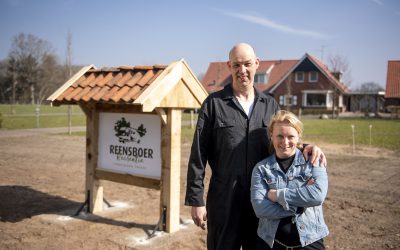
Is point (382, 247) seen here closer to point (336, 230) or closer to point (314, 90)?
point (336, 230)

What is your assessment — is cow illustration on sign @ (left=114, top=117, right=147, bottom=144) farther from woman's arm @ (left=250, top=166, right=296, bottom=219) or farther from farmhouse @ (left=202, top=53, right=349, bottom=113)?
farmhouse @ (left=202, top=53, right=349, bottom=113)

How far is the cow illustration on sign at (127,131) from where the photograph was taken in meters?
5.45

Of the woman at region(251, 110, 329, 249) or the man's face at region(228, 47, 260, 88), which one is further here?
the man's face at region(228, 47, 260, 88)

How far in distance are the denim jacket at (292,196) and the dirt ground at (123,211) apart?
229 centimetres

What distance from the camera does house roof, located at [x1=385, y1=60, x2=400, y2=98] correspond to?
41.3 meters

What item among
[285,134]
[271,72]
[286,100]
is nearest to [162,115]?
[285,134]

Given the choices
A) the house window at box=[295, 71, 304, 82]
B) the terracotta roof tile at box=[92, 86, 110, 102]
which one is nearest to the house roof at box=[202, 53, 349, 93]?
the house window at box=[295, 71, 304, 82]

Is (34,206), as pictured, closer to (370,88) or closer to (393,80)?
(393,80)

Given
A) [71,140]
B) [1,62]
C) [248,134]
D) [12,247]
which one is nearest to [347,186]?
[248,134]

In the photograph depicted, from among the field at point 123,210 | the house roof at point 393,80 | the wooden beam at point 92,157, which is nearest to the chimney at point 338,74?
the house roof at point 393,80

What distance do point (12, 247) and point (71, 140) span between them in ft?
40.4

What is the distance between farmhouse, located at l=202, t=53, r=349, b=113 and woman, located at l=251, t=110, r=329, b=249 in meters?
39.9

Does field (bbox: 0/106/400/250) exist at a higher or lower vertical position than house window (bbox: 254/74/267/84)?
lower

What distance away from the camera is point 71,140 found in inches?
643
